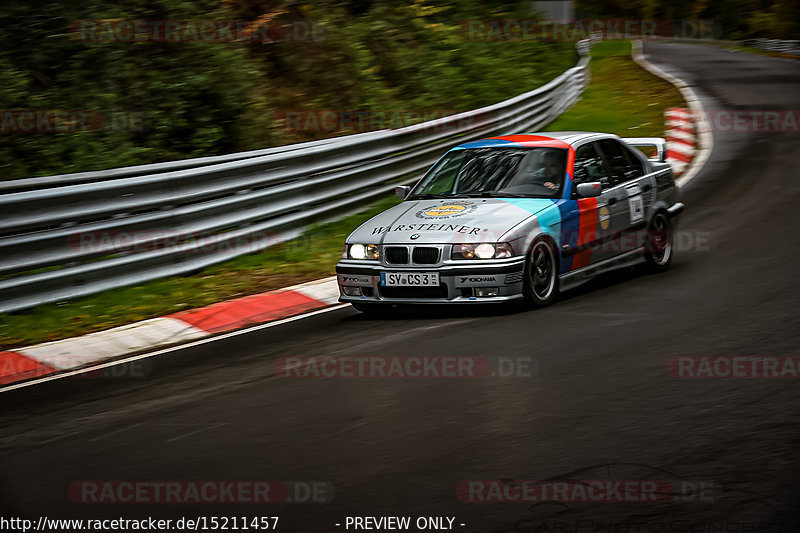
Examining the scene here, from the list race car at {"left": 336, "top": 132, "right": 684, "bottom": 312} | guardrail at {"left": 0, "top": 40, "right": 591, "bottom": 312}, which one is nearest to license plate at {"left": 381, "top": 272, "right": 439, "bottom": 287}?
race car at {"left": 336, "top": 132, "right": 684, "bottom": 312}

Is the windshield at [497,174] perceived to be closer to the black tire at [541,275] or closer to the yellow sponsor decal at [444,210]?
the yellow sponsor decal at [444,210]

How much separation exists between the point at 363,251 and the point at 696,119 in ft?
47.4

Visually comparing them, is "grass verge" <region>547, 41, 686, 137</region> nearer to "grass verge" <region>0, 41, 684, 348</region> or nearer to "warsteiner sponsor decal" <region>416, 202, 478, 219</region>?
"grass verge" <region>0, 41, 684, 348</region>

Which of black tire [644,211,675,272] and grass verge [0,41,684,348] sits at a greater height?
black tire [644,211,675,272]

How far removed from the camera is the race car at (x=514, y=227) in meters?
7.96

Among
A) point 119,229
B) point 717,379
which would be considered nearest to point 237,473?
point 717,379

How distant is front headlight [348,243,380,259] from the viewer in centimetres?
838

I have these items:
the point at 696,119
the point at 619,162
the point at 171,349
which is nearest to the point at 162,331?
the point at 171,349

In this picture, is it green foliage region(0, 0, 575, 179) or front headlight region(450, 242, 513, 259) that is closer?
front headlight region(450, 242, 513, 259)

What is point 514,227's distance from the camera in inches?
315

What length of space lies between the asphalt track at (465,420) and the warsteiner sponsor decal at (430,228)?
73cm

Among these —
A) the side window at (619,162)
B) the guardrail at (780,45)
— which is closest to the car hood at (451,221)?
the side window at (619,162)

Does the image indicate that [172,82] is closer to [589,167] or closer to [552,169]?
[552,169]

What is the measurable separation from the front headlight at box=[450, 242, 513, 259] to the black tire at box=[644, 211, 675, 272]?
7.70ft
